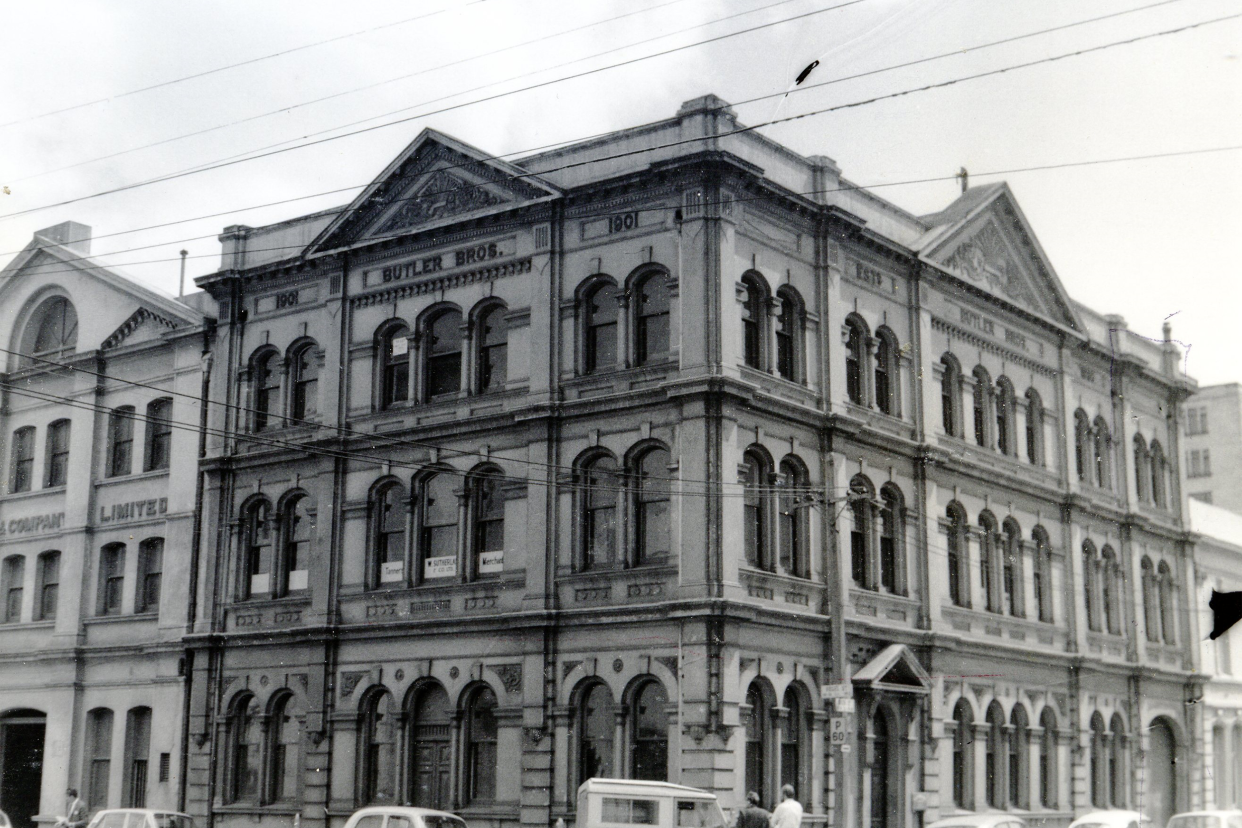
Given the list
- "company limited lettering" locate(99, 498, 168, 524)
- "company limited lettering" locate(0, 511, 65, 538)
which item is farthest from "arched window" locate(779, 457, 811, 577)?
"company limited lettering" locate(0, 511, 65, 538)

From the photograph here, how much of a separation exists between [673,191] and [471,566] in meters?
8.82

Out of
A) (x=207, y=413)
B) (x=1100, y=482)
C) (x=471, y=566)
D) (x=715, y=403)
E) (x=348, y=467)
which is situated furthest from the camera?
(x=1100, y=482)

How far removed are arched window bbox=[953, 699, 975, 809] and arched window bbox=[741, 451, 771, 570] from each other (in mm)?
8242

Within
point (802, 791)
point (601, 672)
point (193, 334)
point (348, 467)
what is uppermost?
point (193, 334)

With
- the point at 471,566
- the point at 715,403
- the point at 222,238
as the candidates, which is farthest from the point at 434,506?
the point at 222,238

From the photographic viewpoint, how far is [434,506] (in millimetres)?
33312

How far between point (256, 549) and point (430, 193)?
9.42 meters

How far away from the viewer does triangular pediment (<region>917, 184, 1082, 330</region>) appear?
38.1 meters

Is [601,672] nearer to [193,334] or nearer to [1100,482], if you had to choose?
[193,334]

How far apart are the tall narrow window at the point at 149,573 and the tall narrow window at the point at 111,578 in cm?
83

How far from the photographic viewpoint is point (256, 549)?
36.4 meters

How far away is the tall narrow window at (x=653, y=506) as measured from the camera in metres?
29.5

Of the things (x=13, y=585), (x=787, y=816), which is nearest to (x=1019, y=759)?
(x=787, y=816)

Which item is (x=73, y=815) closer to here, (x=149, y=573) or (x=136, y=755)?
(x=136, y=755)
